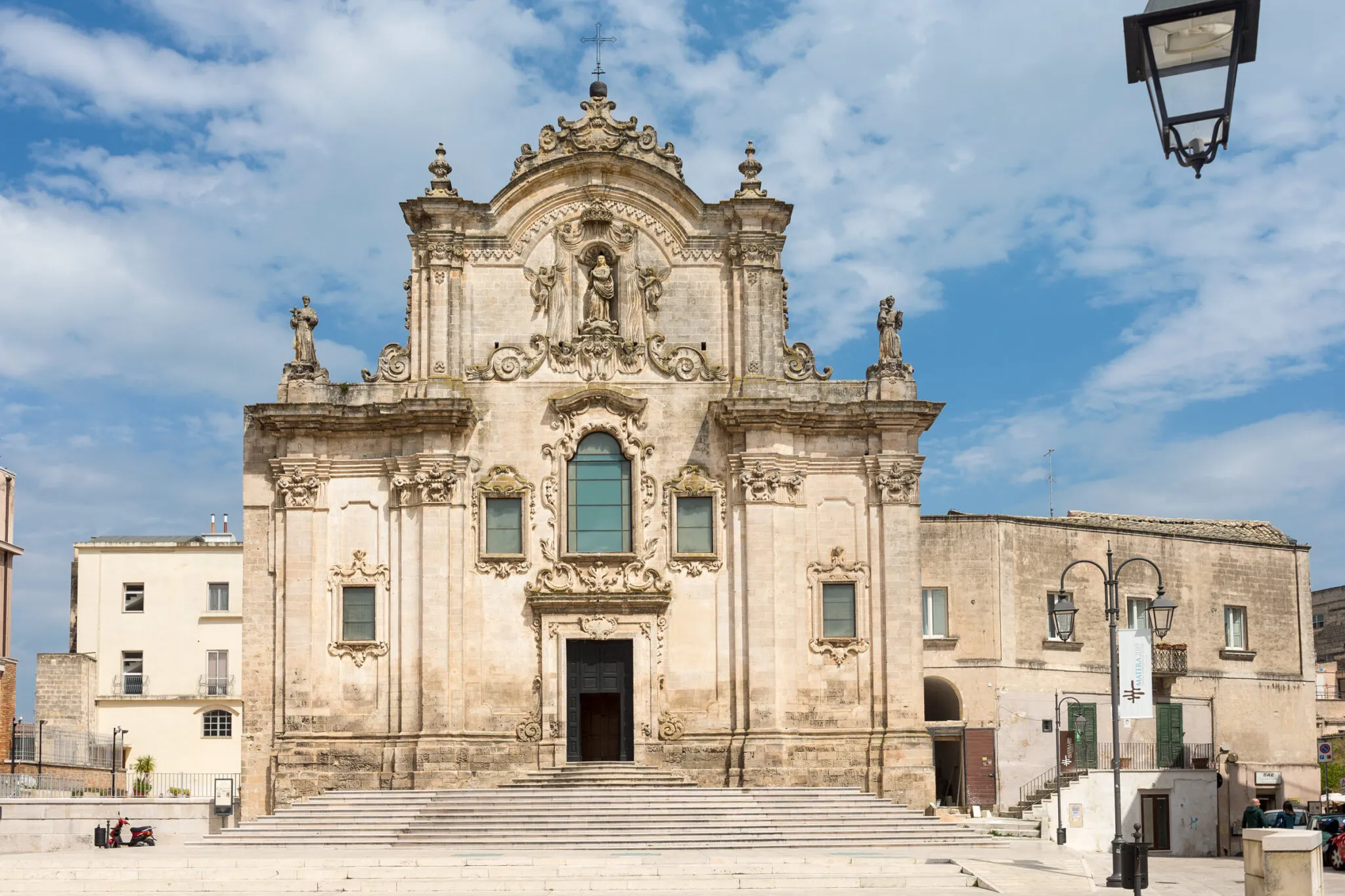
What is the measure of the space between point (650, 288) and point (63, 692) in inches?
1116

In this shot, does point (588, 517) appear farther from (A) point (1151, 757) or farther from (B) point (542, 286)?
(A) point (1151, 757)

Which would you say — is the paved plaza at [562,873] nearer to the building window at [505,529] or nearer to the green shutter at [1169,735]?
the building window at [505,529]

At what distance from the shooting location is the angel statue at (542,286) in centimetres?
3484

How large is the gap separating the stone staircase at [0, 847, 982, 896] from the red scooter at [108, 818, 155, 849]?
4373mm

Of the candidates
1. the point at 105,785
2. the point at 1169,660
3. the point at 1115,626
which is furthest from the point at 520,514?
the point at 105,785

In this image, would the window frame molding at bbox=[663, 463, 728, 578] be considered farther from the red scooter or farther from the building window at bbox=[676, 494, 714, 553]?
the red scooter

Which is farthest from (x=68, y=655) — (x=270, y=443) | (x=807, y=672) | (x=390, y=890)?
(x=390, y=890)

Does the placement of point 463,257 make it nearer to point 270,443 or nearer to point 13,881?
point 270,443

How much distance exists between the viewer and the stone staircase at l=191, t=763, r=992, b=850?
1167 inches

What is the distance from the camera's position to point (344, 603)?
34000mm

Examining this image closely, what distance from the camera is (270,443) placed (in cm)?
3472

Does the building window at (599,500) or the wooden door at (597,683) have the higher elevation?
the building window at (599,500)

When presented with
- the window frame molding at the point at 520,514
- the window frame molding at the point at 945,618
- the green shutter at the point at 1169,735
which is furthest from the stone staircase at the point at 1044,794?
the window frame molding at the point at 520,514

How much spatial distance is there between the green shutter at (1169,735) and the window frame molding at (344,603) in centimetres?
2008
